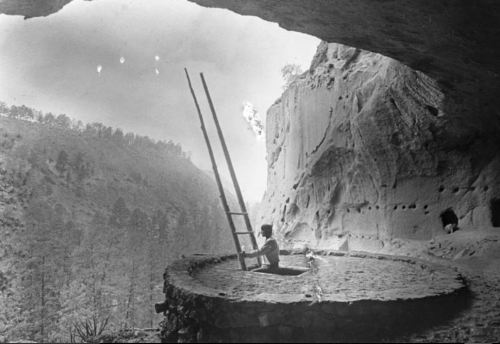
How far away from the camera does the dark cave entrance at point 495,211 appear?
9.16 meters

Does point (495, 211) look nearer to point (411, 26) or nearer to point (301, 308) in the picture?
point (411, 26)

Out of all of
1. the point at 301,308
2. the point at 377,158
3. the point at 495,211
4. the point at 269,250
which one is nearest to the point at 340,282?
the point at 269,250

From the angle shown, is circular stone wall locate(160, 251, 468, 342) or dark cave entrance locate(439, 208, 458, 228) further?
dark cave entrance locate(439, 208, 458, 228)

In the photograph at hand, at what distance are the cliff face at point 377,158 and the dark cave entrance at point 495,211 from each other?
1.3 inches

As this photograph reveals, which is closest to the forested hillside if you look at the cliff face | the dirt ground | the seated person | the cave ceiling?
the cliff face

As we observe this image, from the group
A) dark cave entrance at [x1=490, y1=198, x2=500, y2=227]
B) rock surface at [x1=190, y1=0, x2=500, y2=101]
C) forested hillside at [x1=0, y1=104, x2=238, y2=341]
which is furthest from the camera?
forested hillside at [x1=0, y1=104, x2=238, y2=341]

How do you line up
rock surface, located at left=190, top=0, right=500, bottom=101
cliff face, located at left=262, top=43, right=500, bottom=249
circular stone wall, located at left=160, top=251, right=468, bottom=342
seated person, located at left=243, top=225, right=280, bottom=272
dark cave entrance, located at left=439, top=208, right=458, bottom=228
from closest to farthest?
1. circular stone wall, located at left=160, top=251, right=468, bottom=342
2. rock surface, located at left=190, top=0, right=500, bottom=101
3. seated person, located at left=243, top=225, right=280, bottom=272
4. cliff face, located at left=262, top=43, right=500, bottom=249
5. dark cave entrance, located at left=439, top=208, right=458, bottom=228

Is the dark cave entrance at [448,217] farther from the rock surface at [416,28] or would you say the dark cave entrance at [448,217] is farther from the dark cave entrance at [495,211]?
the rock surface at [416,28]

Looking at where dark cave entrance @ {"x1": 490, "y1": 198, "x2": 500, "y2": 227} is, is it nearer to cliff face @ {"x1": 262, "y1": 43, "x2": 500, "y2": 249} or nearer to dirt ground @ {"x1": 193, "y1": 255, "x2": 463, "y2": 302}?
cliff face @ {"x1": 262, "y1": 43, "x2": 500, "y2": 249}

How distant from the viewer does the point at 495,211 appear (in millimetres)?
9266

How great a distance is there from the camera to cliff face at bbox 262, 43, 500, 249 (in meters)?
9.70

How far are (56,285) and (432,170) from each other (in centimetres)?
3854

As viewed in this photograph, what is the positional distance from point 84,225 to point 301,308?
54.1 metres

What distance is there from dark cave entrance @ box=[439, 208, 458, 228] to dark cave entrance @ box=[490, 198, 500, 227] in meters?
0.95
